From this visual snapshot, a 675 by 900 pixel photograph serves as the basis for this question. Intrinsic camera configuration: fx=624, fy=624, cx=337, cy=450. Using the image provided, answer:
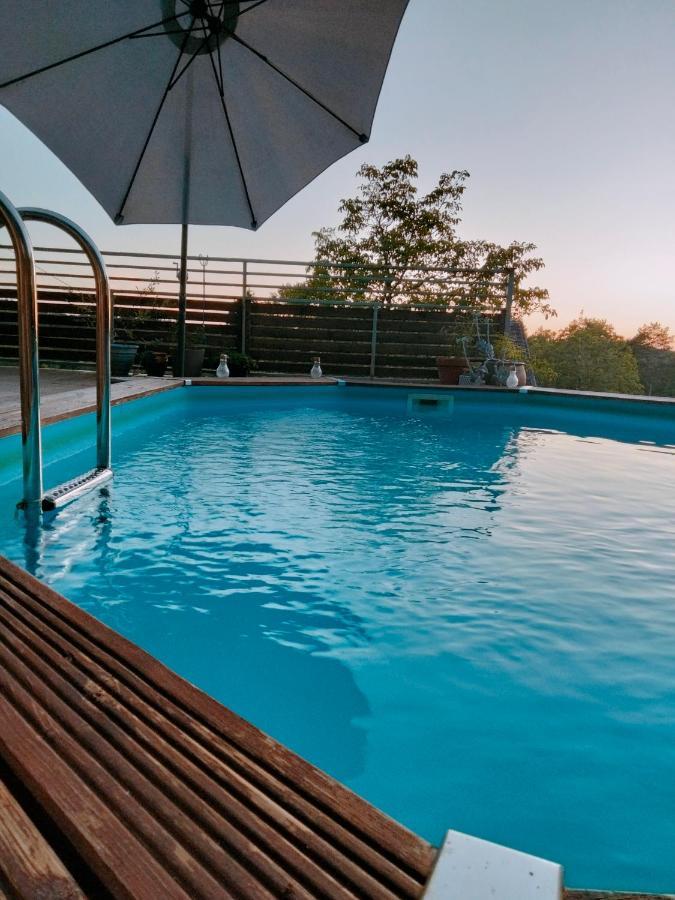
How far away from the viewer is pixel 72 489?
8.29 ft

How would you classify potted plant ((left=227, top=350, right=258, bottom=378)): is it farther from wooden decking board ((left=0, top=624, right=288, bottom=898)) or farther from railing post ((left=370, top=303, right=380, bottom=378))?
wooden decking board ((left=0, top=624, right=288, bottom=898))

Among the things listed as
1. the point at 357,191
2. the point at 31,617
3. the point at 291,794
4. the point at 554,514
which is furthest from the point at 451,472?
the point at 357,191

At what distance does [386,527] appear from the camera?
2.85 m

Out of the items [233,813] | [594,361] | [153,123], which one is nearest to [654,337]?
[594,361]

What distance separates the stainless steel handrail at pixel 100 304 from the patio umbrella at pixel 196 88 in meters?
1.88

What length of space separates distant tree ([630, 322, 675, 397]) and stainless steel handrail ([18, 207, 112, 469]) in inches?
2222

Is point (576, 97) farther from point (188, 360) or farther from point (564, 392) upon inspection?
point (188, 360)

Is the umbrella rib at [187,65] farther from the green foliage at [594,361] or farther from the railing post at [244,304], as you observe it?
the green foliage at [594,361]

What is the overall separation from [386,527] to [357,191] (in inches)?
563

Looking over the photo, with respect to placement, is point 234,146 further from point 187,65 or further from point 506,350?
point 506,350

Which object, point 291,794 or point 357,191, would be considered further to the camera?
point 357,191

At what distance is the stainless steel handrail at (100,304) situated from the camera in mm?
2105

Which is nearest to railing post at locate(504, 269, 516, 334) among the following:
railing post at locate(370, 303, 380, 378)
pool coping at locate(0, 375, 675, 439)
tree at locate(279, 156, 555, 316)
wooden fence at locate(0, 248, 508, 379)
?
wooden fence at locate(0, 248, 508, 379)

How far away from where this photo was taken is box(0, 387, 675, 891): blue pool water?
4.06 ft
